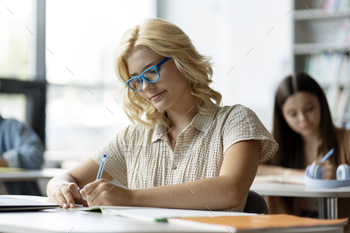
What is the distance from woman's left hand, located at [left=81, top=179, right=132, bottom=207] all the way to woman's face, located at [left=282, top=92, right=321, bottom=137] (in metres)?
1.56

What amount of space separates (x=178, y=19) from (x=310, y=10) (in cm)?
124

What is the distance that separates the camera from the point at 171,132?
148 centimetres

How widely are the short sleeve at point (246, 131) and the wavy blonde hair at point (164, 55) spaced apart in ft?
0.42

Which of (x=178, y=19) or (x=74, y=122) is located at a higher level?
(x=178, y=19)

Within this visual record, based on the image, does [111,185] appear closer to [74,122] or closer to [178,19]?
[74,122]

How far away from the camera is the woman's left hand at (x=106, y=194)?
101 cm

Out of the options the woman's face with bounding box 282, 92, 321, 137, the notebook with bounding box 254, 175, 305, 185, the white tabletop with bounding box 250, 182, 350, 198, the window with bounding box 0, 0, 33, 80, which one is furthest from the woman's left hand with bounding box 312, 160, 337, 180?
the window with bounding box 0, 0, 33, 80

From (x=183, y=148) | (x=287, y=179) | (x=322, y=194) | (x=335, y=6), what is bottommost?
Answer: (x=287, y=179)

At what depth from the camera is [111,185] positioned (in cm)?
103

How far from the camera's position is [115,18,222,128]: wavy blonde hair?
135cm

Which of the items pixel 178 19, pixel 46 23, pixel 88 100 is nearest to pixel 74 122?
pixel 88 100

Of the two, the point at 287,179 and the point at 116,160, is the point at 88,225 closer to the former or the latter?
the point at 116,160

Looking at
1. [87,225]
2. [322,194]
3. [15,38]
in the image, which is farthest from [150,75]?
[15,38]

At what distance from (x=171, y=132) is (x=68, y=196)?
453 mm
